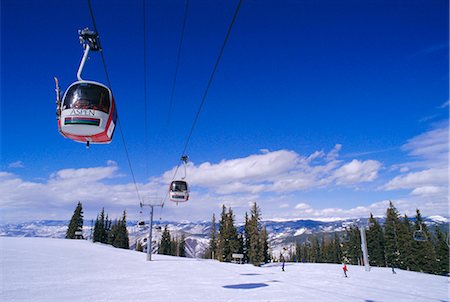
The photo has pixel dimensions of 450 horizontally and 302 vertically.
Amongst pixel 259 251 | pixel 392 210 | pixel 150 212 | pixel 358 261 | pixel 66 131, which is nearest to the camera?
pixel 66 131

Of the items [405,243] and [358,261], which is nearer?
[405,243]

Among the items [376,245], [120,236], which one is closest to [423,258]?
[376,245]

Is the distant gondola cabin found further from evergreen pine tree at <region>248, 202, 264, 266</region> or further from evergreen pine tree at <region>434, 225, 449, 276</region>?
evergreen pine tree at <region>434, 225, 449, 276</region>

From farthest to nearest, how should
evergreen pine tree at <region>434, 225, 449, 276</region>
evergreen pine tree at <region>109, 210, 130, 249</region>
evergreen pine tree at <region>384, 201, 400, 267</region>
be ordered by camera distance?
1. evergreen pine tree at <region>109, 210, 130, 249</region>
2. evergreen pine tree at <region>384, 201, 400, 267</region>
3. evergreen pine tree at <region>434, 225, 449, 276</region>

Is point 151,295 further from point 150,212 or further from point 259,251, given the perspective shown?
point 259,251

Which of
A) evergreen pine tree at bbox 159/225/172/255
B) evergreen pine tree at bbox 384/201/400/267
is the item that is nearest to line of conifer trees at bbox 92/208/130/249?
evergreen pine tree at bbox 159/225/172/255

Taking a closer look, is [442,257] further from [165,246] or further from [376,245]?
[165,246]

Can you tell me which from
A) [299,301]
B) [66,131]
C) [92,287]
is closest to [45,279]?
[92,287]

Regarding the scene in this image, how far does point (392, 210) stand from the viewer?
6316cm

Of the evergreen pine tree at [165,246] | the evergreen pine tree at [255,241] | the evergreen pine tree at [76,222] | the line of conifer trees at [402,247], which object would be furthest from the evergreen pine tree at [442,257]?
the evergreen pine tree at [76,222]

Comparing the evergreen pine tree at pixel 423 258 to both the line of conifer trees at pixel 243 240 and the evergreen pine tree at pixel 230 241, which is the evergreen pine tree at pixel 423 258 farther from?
the evergreen pine tree at pixel 230 241

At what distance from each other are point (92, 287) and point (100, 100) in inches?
319

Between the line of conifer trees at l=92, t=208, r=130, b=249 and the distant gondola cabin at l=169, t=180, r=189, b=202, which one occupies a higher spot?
the distant gondola cabin at l=169, t=180, r=189, b=202

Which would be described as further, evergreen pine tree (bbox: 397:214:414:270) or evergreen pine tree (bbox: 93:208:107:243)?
evergreen pine tree (bbox: 93:208:107:243)
